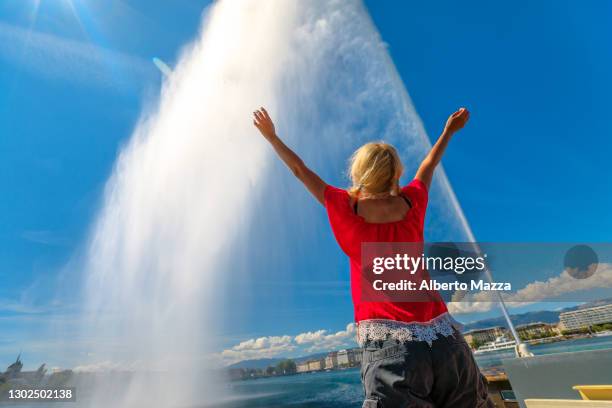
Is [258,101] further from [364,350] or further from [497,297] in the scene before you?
[364,350]

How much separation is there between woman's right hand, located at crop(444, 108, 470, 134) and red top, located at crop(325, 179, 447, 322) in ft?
2.93

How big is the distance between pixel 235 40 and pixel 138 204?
44.2 feet

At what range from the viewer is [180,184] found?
26.3 m

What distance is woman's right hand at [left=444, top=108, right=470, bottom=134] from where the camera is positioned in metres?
2.65

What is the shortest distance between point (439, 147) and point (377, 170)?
82cm

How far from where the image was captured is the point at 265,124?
2.38 metres

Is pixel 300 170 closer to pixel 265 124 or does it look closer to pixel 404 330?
pixel 265 124

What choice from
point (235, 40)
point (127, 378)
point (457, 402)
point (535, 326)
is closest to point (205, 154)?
point (235, 40)

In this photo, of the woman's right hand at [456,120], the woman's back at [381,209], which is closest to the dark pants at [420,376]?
the woman's back at [381,209]

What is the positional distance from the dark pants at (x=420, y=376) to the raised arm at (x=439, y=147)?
3.40ft

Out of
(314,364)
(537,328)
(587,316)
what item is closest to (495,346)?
(587,316)

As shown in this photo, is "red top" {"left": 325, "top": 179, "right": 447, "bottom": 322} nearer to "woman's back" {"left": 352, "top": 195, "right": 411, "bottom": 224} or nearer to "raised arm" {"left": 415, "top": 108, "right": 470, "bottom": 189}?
"woman's back" {"left": 352, "top": 195, "right": 411, "bottom": 224}

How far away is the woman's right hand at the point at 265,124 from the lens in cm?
232
